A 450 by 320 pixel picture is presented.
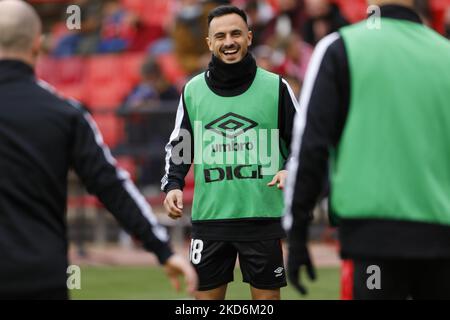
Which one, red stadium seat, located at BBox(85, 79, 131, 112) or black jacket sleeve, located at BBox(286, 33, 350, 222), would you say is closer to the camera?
black jacket sleeve, located at BBox(286, 33, 350, 222)

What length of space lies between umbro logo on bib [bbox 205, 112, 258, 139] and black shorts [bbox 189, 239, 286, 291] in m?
0.69

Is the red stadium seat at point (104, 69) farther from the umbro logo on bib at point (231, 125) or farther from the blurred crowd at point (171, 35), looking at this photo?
the umbro logo on bib at point (231, 125)

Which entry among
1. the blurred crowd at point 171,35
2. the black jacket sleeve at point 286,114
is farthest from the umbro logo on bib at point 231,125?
the blurred crowd at point 171,35

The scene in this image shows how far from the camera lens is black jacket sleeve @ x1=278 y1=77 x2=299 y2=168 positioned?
6.74m

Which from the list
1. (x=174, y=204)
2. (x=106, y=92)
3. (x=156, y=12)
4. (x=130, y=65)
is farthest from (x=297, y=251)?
(x=156, y=12)

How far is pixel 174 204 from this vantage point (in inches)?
259

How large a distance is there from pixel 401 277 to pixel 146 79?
10.7 m

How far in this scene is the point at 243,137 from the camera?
6672 mm

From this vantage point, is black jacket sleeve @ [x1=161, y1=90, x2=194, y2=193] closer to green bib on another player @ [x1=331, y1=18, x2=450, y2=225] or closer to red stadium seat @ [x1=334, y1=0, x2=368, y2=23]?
green bib on another player @ [x1=331, y1=18, x2=450, y2=225]

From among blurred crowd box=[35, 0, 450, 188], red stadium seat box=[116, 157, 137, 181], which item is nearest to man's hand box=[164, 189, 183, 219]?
blurred crowd box=[35, 0, 450, 188]

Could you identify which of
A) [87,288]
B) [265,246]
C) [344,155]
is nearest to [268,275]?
[265,246]

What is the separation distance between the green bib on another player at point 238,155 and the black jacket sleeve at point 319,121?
2.12 m

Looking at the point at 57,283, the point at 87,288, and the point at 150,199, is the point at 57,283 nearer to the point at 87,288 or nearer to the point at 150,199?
the point at 87,288

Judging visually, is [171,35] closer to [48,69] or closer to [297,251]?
[48,69]
